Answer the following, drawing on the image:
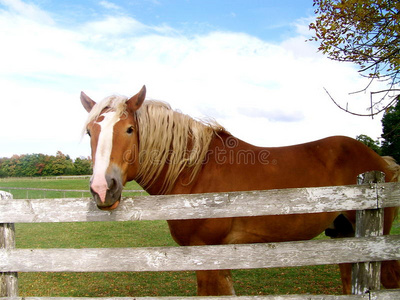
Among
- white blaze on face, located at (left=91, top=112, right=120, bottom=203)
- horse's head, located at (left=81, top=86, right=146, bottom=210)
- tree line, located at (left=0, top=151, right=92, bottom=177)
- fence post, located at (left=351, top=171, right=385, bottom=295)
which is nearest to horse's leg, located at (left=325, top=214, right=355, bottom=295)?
fence post, located at (left=351, top=171, right=385, bottom=295)

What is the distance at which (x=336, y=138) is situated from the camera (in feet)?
13.9

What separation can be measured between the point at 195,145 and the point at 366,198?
187 centimetres

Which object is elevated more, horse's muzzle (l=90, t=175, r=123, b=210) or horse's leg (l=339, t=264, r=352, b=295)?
horse's muzzle (l=90, t=175, r=123, b=210)

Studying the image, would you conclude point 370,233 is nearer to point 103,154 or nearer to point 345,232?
point 345,232

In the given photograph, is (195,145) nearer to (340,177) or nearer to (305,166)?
(305,166)

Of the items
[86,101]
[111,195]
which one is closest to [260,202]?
[111,195]

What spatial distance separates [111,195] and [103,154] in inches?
15.8

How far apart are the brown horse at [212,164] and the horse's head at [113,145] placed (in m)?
0.01

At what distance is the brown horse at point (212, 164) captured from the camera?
10.3 feet

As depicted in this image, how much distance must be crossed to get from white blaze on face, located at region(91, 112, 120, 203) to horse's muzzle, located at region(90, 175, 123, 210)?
0.08ft

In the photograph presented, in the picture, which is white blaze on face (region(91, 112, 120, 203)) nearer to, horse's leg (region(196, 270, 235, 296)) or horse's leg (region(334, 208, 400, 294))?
horse's leg (region(196, 270, 235, 296))

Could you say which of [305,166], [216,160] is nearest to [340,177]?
[305,166]

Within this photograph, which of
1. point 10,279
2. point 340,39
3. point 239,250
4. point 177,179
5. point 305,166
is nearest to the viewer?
point 239,250

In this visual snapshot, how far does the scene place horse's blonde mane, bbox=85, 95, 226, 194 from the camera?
3459mm
